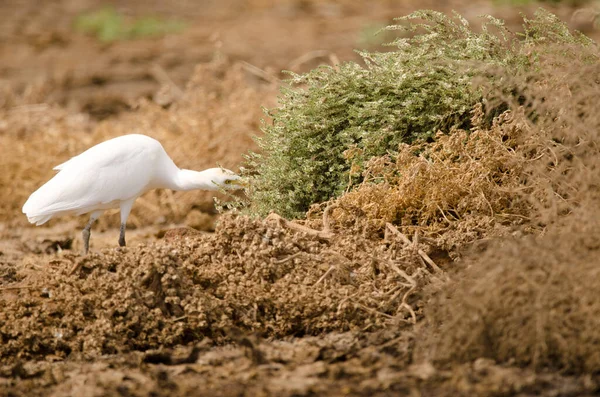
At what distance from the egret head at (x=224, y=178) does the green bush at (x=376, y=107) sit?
1.58 feet

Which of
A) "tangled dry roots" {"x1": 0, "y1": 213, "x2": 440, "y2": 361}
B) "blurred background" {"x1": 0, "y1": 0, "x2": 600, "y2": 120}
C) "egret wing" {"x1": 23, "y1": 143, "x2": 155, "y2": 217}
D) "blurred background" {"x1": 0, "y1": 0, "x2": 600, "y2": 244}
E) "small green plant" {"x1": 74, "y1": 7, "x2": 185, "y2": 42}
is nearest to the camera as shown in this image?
"tangled dry roots" {"x1": 0, "y1": 213, "x2": 440, "y2": 361}

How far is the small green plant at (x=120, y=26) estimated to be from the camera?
1552 centimetres

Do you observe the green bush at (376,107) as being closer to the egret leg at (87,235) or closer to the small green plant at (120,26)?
the egret leg at (87,235)

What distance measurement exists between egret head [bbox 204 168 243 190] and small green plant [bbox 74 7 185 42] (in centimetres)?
937

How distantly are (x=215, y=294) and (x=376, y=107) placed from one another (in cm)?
162

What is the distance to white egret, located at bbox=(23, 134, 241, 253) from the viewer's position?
6359 mm

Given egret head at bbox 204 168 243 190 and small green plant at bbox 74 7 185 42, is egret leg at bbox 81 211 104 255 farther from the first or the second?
small green plant at bbox 74 7 185 42

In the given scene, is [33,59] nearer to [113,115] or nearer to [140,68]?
[140,68]

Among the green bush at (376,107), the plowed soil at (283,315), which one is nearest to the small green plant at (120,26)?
the plowed soil at (283,315)

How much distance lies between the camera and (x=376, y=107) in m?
5.65

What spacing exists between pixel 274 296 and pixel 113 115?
7.40m

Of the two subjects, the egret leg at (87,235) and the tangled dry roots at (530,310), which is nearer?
the tangled dry roots at (530,310)

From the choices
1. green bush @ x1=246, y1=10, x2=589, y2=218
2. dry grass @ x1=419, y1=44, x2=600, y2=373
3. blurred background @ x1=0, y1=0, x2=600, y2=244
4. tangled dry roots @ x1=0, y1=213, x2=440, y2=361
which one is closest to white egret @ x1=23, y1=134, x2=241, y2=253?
green bush @ x1=246, y1=10, x2=589, y2=218

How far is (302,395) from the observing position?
3.69m
